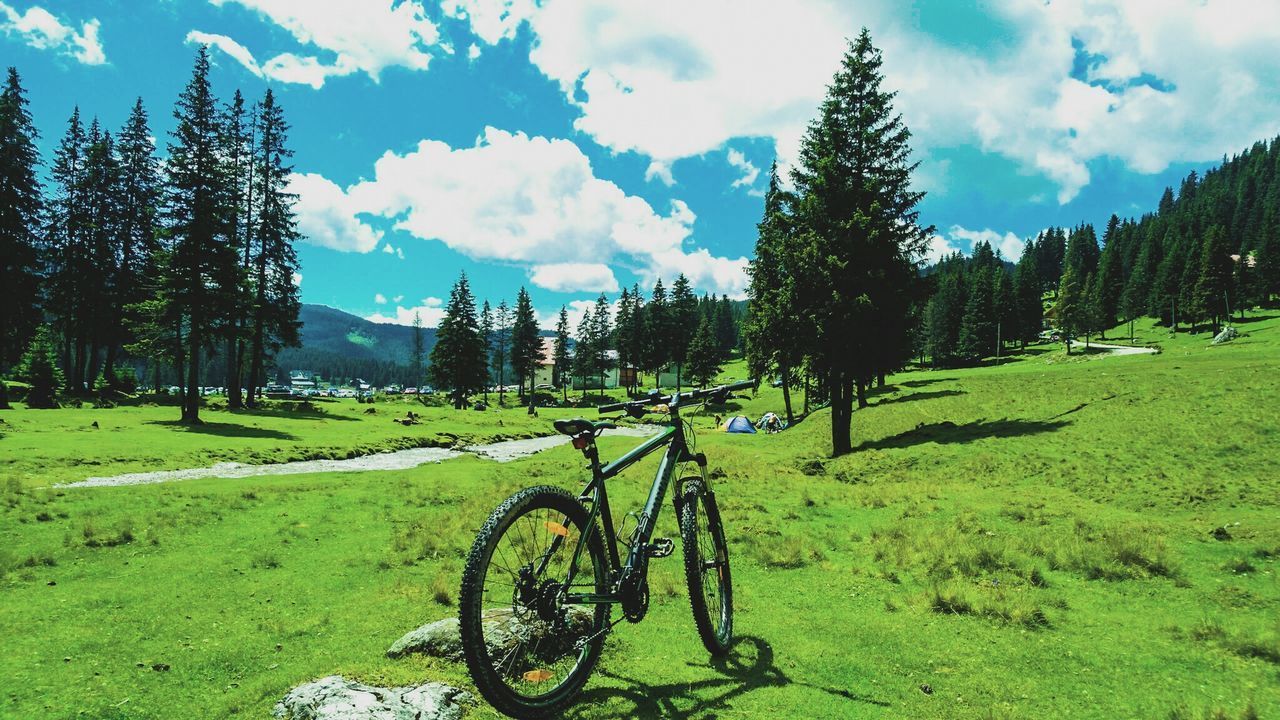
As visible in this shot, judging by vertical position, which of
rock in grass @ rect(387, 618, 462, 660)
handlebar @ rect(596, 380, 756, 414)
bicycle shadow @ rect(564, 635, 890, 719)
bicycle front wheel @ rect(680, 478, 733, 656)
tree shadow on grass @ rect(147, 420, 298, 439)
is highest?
handlebar @ rect(596, 380, 756, 414)

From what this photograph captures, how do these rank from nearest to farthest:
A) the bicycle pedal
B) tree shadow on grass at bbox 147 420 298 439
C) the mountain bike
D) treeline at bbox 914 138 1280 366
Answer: the mountain bike → the bicycle pedal → tree shadow on grass at bbox 147 420 298 439 → treeline at bbox 914 138 1280 366

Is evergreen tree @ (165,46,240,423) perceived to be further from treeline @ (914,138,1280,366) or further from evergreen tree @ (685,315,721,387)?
treeline @ (914,138,1280,366)

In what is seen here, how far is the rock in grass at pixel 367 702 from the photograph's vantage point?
403 cm

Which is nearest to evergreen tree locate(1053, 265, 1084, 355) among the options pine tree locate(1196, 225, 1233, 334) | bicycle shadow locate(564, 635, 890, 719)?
pine tree locate(1196, 225, 1233, 334)

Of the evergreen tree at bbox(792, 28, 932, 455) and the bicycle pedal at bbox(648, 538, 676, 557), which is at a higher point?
the evergreen tree at bbox(792, 28, 932, 455)

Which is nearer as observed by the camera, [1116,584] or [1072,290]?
[1116,584]

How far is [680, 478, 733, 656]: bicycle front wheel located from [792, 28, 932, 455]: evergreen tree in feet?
67.6

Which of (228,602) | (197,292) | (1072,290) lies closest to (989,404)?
(228,602)

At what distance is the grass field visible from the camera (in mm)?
4988

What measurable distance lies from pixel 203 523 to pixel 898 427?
31.3m

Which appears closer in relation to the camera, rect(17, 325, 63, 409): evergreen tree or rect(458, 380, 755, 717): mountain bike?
rect(458, 380, 755, 717): mountain bike

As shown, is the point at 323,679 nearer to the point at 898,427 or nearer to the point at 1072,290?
the point at 898,427

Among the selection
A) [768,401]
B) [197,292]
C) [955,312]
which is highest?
[955,312]

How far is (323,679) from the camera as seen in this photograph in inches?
179
